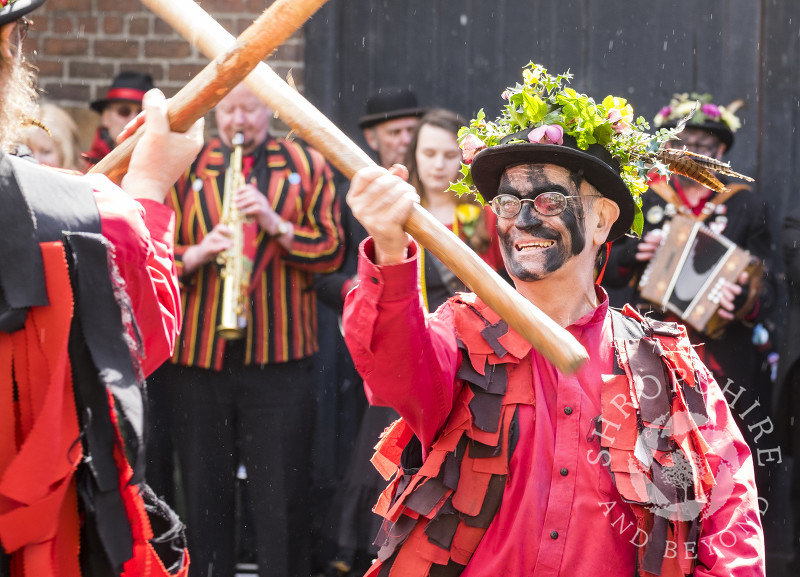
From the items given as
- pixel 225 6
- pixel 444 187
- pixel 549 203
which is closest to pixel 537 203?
pixel 549 203

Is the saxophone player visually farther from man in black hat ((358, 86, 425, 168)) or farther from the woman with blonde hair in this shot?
man in black hat ((358, 86, 425, 168))

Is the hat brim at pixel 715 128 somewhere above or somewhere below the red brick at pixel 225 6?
below

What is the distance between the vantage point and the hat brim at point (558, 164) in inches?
115

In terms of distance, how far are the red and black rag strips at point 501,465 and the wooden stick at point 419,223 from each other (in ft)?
1.72

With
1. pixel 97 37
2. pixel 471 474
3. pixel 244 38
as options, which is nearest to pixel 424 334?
pixel 471 474

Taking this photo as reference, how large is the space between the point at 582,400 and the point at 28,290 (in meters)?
1.39

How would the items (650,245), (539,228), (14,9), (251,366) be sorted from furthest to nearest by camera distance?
(650,245) → (251,366) → (539,228) → (14,9)

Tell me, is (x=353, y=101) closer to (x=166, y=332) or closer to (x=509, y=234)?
(x=509, y=234)

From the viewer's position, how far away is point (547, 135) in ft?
9.78

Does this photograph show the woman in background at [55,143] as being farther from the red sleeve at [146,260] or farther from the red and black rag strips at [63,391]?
the red and black rag strips at [63,391]

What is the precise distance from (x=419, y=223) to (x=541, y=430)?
0.72m

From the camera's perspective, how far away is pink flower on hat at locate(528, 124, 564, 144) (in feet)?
9.73

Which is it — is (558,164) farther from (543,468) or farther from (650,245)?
(650,245)

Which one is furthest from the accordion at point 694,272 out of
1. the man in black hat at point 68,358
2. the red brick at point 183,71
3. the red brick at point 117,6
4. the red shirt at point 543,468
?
the man in black hat at point 68,358
